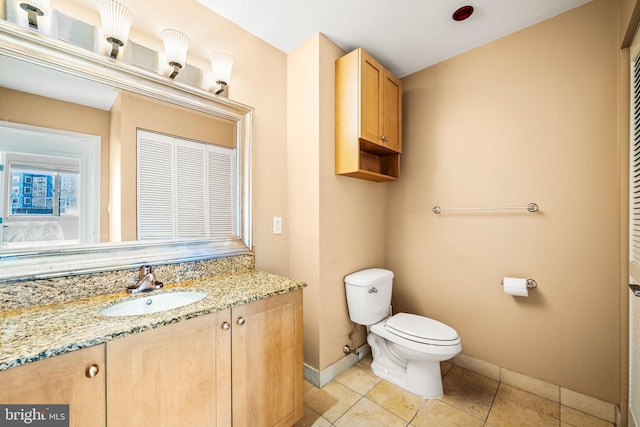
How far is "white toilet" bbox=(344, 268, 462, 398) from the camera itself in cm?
163

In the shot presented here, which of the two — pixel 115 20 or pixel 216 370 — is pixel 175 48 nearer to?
pixel 115 20

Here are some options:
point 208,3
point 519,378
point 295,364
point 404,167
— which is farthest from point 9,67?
point 519,378

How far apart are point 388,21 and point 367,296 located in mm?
1868

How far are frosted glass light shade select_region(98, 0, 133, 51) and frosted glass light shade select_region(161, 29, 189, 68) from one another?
16 cm

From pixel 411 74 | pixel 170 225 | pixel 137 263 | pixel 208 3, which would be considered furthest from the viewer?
pixel 411 74

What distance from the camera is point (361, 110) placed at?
181 centimetres

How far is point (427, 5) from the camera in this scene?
5.14ft

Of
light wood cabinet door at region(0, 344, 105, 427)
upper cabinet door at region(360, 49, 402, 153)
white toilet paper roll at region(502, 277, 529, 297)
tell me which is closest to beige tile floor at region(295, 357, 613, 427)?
white toilet paper roll at region(502, 277, 529, 297)

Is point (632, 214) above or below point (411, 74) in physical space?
below

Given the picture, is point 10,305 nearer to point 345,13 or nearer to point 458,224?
point 345,13

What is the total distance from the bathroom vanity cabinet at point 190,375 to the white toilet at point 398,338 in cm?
68

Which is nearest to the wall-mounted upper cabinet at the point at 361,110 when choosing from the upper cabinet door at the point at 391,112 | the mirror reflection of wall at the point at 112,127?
the upper cabinet door at the point at 391,112

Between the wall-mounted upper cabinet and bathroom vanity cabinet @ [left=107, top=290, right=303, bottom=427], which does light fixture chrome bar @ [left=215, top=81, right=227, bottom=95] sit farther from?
bathroom vanity cabinet @ [left=107, top=290, right=303, bottom=427]

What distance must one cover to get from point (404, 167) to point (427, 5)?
3.74 ft
